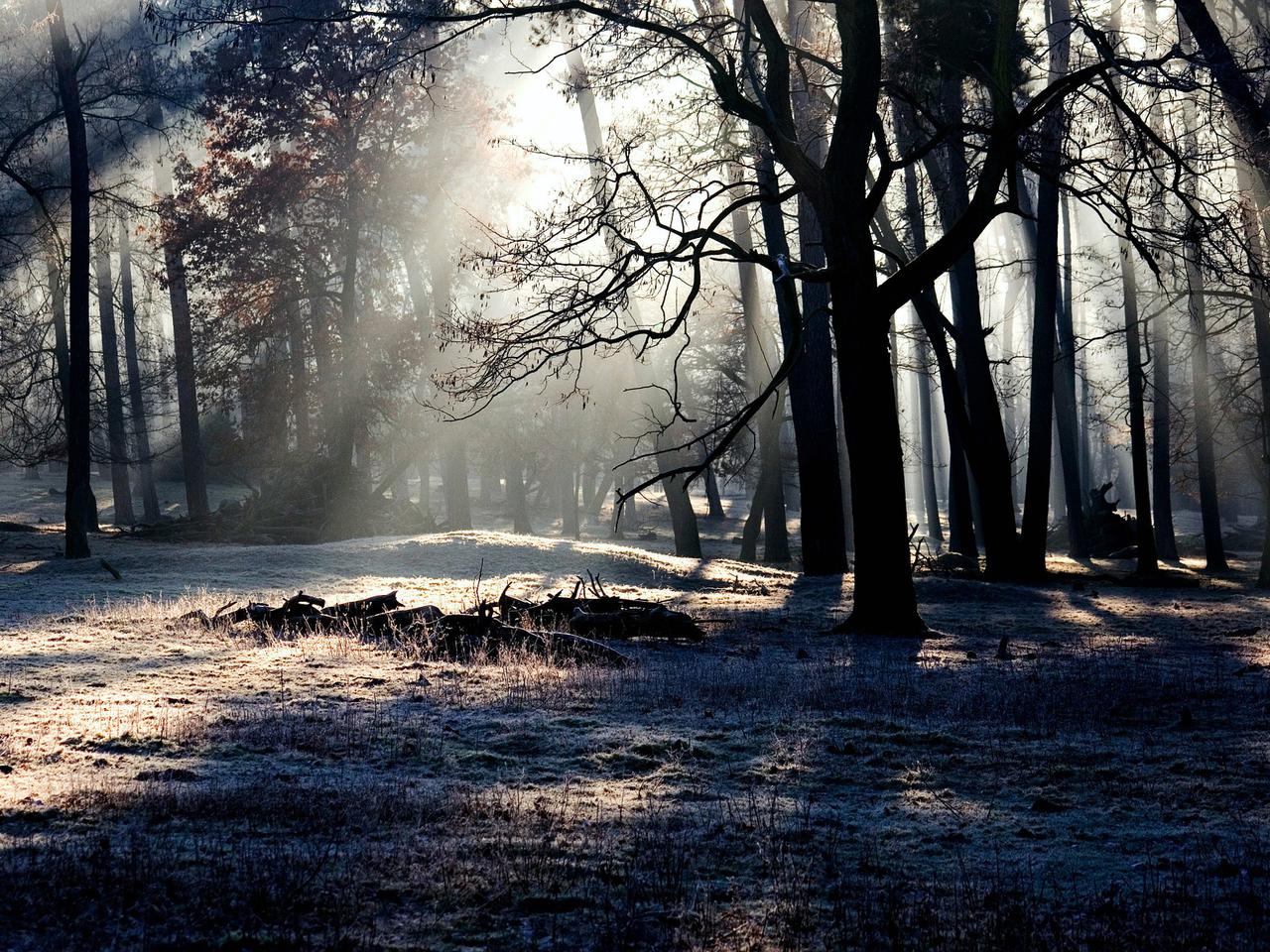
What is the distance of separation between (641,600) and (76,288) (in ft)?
43.2

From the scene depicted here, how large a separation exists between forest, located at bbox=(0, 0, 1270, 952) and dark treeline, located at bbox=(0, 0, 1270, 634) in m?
0.12

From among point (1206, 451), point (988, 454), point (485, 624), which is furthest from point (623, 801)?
point (1206, 451)

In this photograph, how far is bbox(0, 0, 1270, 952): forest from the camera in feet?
13.7

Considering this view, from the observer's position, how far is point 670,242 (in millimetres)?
12086

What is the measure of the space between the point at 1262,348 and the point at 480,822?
21257 mm

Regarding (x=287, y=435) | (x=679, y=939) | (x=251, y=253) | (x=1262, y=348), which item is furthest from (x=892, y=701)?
(x=287, y=435)

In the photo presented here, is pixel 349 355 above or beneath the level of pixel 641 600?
above

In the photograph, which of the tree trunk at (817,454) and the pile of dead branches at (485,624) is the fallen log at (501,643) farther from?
the tree trunk at (817,454)

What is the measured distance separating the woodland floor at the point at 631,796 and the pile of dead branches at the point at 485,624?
553 mm

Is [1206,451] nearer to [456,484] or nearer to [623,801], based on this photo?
[456,484]

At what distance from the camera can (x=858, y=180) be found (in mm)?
11641

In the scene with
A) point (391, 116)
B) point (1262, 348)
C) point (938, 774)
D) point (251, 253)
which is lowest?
point (938, 774)

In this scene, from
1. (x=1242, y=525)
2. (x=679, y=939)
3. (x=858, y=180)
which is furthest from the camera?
(x=1242, y=525)

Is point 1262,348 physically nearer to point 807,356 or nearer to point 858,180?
point 807,356
